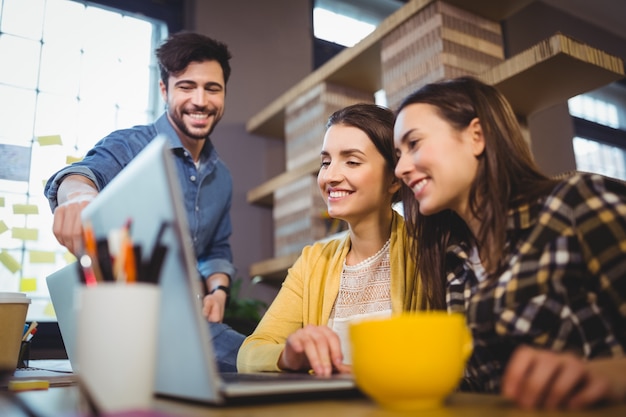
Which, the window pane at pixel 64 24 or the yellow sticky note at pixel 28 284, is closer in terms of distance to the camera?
the yellow sticky note at pixel 28 284

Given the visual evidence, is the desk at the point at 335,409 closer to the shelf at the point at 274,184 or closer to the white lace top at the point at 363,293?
the white lace top at the point at 363,293

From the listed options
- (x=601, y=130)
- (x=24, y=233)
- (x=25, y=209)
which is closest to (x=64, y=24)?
(x=25, y=209)

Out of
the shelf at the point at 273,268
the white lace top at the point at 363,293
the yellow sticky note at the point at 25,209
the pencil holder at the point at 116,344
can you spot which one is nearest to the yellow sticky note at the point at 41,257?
the yellow sticky note at the point at 25,209

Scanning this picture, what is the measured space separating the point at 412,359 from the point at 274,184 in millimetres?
2381

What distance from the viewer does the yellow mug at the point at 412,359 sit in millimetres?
480

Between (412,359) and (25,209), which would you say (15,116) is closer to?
(25,209)

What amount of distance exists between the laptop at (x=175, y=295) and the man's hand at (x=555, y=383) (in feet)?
0.58

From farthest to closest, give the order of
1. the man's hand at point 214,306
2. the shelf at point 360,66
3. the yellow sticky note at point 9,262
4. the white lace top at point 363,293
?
the yellow sticky note at point 9,262 → the shelf at point 360,66 → the man's hand at point 214,306 → the white lace top at point 363,293

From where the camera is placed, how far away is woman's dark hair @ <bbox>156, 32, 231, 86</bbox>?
1870 millimetres

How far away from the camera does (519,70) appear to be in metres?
1.75

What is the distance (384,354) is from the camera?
19.4 inches

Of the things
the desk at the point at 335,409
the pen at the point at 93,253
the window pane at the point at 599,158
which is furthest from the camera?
the window pane at the point at 599,158

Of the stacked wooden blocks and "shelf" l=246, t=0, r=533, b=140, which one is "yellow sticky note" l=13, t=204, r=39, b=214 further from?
the stacked wooden blocks

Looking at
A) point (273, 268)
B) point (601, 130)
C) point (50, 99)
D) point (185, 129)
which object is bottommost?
point (273, 268)
